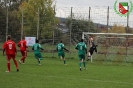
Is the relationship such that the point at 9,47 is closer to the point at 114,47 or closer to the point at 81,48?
the point at 81,48

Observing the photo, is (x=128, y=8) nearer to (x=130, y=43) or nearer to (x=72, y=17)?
(x=130, y=43)

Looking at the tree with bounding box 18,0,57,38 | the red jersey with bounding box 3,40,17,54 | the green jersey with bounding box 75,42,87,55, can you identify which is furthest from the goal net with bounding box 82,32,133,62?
the red jersey with bounding box 3,40,17,54

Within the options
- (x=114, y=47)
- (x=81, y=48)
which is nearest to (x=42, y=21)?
(x=114, y=47)

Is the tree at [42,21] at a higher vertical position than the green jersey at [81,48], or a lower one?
higher

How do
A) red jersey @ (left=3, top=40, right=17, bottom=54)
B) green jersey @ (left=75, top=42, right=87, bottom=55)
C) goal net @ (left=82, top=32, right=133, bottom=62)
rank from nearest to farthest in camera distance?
red jersey @ (left=3, top=40, right=17, bottom=54), green jersey @ (left=75, top=42, right=87, bottom=55), goal net @ (left=82, top=32, right=133, bottom=62)

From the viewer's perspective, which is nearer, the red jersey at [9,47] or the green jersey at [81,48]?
the red jersey at [9,47]

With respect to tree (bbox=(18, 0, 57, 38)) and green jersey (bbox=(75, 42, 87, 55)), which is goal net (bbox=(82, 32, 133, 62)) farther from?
green jersey (bbox=(75, 42, 87, 55))

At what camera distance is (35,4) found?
45625 mm

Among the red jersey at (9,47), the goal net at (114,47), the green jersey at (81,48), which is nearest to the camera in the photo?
the red jersey at (9,47)

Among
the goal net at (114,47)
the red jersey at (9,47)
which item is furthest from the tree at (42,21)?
the red jersey at (9,47)

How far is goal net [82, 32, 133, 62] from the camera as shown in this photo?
106 feet

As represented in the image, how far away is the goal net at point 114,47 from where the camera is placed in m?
32.2

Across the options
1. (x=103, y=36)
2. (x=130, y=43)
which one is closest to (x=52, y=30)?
(x=103, y=36)

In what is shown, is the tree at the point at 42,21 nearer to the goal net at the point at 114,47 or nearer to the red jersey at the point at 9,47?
the goal net at the point at 114,47
